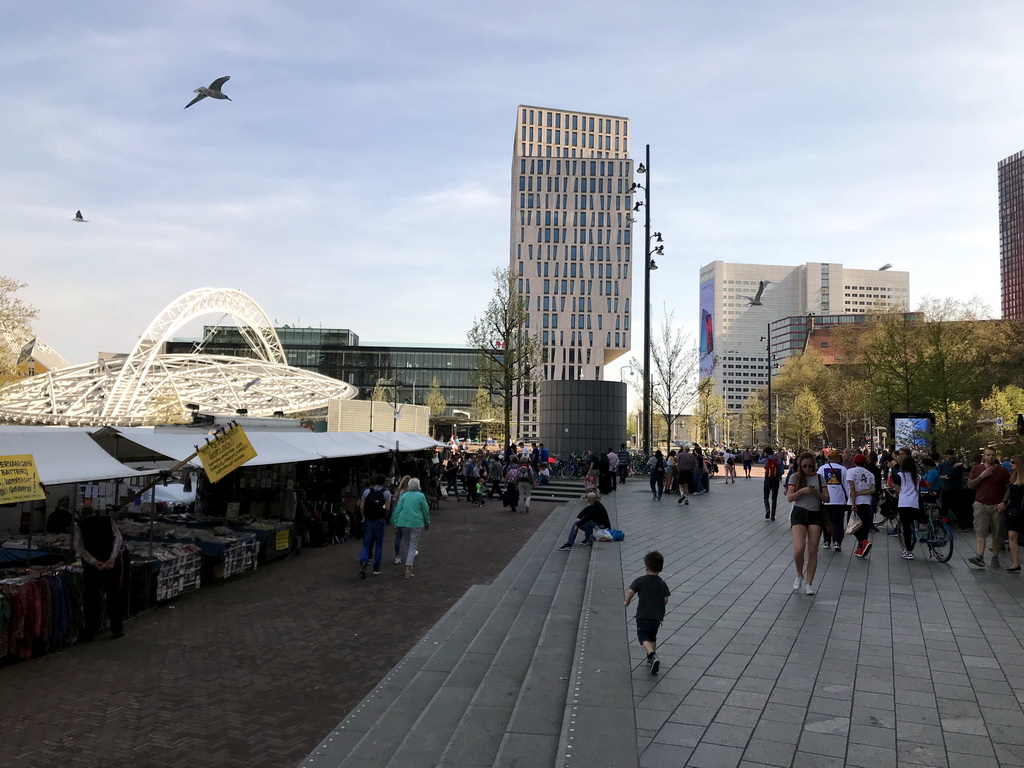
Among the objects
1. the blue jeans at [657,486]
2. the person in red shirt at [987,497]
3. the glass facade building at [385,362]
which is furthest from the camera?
the glass facade building at [385,362]

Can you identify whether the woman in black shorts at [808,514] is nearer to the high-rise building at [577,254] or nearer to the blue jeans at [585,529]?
the blue jeans at [585,529]

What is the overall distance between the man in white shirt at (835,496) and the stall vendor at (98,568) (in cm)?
864

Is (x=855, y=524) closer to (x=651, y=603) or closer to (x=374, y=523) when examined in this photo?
(x=651, y=603)

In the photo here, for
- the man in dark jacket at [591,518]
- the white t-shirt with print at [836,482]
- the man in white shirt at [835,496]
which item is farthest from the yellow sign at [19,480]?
the white t-shirt with print at [836,482]

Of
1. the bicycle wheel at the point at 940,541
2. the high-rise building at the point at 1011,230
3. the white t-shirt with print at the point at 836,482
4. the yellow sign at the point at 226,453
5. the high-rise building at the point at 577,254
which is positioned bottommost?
the bicycle wheel at the point at 940,541

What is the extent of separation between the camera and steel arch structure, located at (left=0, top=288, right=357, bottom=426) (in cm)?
3419

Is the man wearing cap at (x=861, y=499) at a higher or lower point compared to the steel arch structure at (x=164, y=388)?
lower

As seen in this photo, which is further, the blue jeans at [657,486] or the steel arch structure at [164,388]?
the steel arch structure at [164,388]

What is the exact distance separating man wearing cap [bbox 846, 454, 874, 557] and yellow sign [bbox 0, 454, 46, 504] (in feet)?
36.1

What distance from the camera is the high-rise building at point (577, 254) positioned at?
4171 inches

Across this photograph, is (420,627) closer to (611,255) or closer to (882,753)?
(882,753)

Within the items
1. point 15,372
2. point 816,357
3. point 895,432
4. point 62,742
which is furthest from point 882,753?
point 816,357

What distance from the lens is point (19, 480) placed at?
7.07m

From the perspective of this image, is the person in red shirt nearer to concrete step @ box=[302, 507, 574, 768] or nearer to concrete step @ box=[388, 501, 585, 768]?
concrete step @ box=[388, 501, 585, 768]
